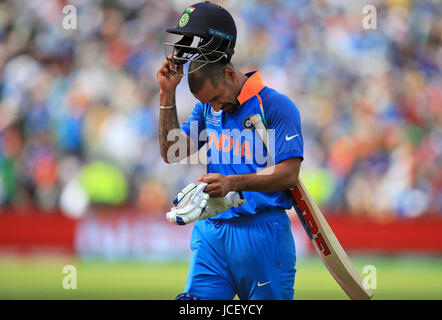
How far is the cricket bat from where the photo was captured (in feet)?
13.7

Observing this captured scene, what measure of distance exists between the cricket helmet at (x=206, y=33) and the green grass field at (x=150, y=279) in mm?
4708

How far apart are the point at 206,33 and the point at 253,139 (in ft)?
2.31

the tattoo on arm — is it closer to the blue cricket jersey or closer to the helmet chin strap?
the blue cricket jersey

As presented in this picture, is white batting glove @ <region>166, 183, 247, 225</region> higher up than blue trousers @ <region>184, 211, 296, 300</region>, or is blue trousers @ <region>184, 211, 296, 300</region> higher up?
white batting glove @ <region>166, 183, 247, 225</region>

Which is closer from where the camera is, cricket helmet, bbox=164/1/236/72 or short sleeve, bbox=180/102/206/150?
cricket helmet, bbox=164/1/236/72

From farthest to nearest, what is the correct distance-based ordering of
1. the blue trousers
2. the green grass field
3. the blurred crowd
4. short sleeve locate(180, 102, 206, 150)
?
the blurred crowd → the green grass field → short sleeve locate(180, 102, 206, 150) → the blue trousers

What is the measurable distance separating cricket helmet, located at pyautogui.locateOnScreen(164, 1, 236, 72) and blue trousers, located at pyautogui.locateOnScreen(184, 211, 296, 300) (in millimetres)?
1044

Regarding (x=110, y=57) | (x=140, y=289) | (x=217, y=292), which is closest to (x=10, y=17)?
(x=110, y=57)

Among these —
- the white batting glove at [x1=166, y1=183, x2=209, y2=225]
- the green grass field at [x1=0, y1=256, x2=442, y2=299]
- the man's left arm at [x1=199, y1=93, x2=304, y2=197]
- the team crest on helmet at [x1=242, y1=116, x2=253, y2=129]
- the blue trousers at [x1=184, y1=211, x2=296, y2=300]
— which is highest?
the team crest on helmet at [x1=242, y1=116, x2=253, y2=129]

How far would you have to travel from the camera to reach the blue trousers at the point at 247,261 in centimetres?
396

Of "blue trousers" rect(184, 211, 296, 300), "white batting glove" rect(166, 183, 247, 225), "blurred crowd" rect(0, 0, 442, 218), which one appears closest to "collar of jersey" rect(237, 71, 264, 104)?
"white batting glove" rect(166, 183, 247, 225)

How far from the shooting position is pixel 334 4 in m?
13.0

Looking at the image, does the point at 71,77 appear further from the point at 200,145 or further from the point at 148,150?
the point at 200,145

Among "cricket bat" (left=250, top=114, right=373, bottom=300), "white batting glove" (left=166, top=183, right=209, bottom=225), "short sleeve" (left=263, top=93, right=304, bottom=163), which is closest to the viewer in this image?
"white batting glove" (left=166, top=183, right=209, bottom=225)
